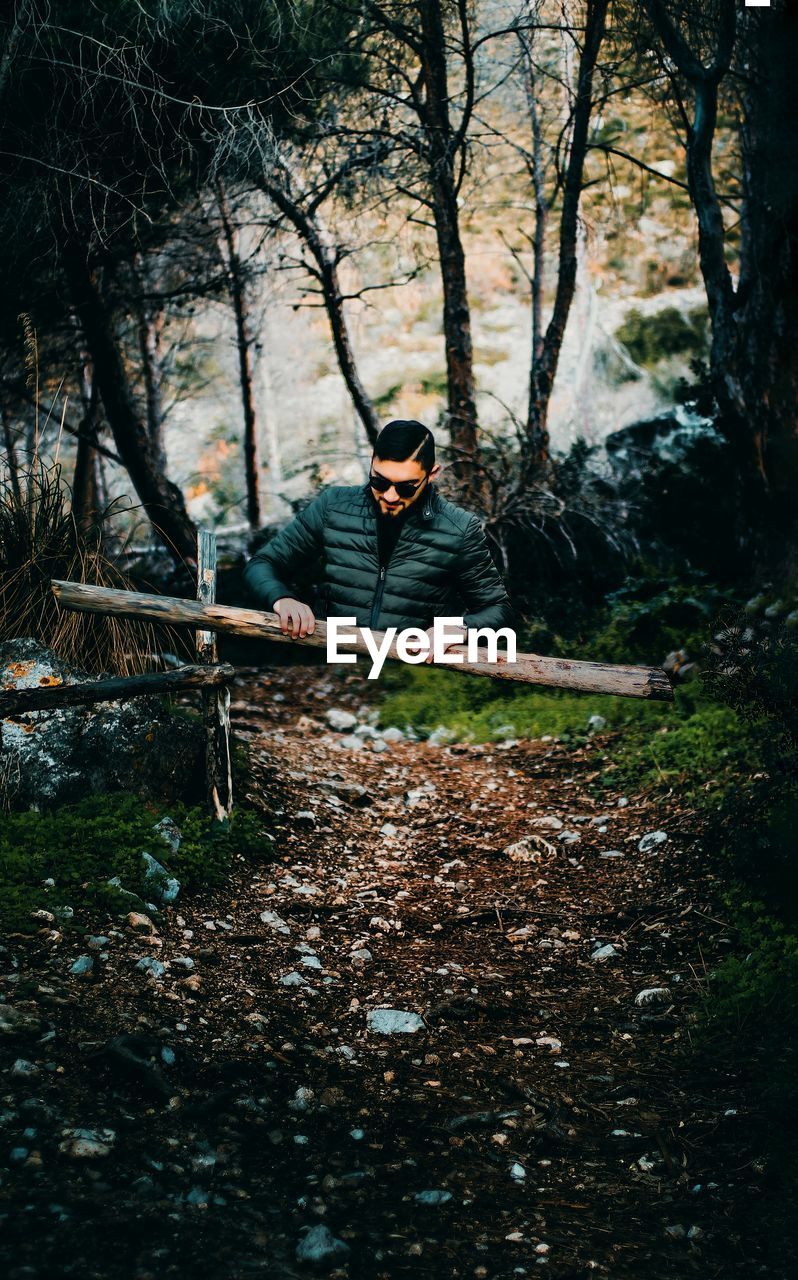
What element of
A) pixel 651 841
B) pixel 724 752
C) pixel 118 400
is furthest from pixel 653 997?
pixel 118 400

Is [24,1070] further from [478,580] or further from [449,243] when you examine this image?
[449,243]

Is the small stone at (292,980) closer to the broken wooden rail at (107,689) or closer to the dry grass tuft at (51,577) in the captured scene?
the broken wooden rail at (107,689)

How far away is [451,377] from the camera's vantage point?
10.2m

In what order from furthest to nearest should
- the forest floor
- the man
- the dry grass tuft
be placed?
the dry grass tuft, the man, the forest floor

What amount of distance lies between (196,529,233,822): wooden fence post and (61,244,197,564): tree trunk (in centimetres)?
363

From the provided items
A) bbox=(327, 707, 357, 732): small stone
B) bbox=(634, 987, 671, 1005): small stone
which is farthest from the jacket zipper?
bbox=(327, 707, 357, 732): small stone

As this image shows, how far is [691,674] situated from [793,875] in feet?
10.9

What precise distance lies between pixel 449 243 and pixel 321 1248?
9.29 metres

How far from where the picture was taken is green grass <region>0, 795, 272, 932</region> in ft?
14.8

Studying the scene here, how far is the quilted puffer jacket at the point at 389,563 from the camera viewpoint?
4957 millimetres

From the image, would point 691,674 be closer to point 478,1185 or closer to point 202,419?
point 478,1185

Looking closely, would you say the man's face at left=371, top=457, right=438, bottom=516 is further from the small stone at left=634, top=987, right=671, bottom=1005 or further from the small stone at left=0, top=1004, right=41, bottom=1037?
the small stone at left=0, top=1004, right=41, bottom=1037

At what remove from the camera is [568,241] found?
34.3 ft

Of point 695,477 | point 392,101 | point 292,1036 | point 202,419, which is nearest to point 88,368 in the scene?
point 392,101
